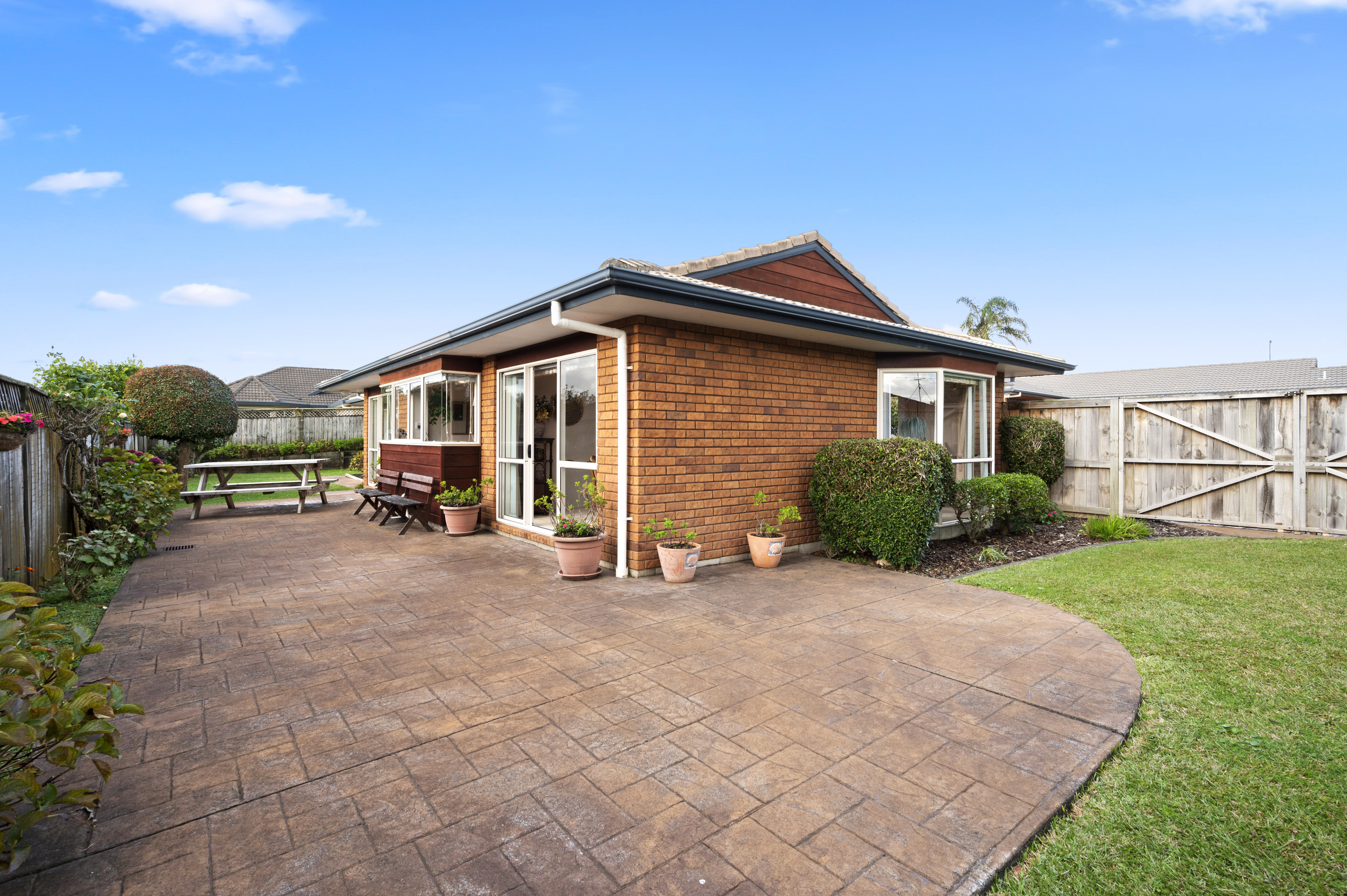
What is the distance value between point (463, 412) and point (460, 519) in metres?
2.03

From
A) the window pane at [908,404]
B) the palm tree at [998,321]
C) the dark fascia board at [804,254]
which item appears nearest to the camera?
the dark fascia board at [804,254]

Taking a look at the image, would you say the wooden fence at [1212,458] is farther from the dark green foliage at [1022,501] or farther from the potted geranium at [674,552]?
the potted geranium at [674,552]

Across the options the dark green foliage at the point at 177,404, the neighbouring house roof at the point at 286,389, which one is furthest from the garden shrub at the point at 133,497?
the neighbouring house roof at the point at 286,389

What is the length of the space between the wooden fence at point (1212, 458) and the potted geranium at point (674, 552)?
27.7ft

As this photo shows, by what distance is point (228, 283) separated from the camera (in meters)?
18.5

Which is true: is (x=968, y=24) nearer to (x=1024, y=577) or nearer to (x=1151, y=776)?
(x=1024, y=577)

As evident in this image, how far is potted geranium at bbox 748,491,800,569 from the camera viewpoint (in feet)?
21.5

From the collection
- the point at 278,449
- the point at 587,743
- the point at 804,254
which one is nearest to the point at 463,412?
the point at 804,254

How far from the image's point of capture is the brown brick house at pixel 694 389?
616 centimetres

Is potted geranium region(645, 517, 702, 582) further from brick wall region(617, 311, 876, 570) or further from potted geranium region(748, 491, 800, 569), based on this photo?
potted geranium region(748, 491, 800, 569)

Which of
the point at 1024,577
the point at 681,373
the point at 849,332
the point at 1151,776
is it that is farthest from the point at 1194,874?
the point at 849,332

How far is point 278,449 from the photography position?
70.8ft

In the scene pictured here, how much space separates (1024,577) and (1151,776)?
4.00 metres

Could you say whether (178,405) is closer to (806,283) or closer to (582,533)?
(582,533)
